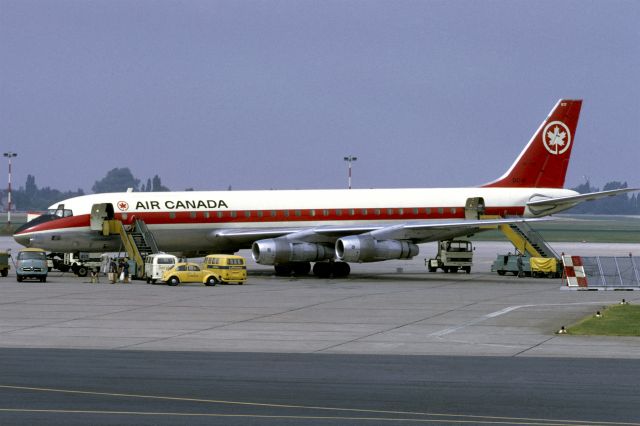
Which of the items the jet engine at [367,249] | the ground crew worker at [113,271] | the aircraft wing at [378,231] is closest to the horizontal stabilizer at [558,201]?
the aircraft wing at [378,231]

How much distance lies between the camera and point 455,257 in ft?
238

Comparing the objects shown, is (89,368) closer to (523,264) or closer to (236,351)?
(236,351)

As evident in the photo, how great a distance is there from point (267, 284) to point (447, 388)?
36067mm

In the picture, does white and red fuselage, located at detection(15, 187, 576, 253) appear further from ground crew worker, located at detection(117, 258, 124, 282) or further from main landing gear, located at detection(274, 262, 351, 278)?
ground crew worker, located at detection(117, 258, 124, 282)

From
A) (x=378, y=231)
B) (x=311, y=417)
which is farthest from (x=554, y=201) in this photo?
(x=311, y=417)

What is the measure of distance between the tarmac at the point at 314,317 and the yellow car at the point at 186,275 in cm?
63

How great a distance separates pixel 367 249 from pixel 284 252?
15.2ft

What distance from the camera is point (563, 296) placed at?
162 ft

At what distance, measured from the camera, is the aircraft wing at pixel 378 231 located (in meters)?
62.8

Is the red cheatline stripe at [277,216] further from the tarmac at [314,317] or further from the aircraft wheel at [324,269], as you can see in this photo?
the tarmac at [314,317]

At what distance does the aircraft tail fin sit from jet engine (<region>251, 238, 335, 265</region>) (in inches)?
571

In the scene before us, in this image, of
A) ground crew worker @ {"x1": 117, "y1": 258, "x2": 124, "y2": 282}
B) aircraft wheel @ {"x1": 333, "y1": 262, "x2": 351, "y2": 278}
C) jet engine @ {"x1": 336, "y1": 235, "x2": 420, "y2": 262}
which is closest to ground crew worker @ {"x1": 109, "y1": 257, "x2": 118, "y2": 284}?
ground crew worker @ {"x1": 117, "y1": 258, "x2": 124, "y2": 282}

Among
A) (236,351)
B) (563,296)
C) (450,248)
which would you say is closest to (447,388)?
(236,351)

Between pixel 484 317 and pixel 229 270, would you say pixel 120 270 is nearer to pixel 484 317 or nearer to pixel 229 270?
pixel 229 270
